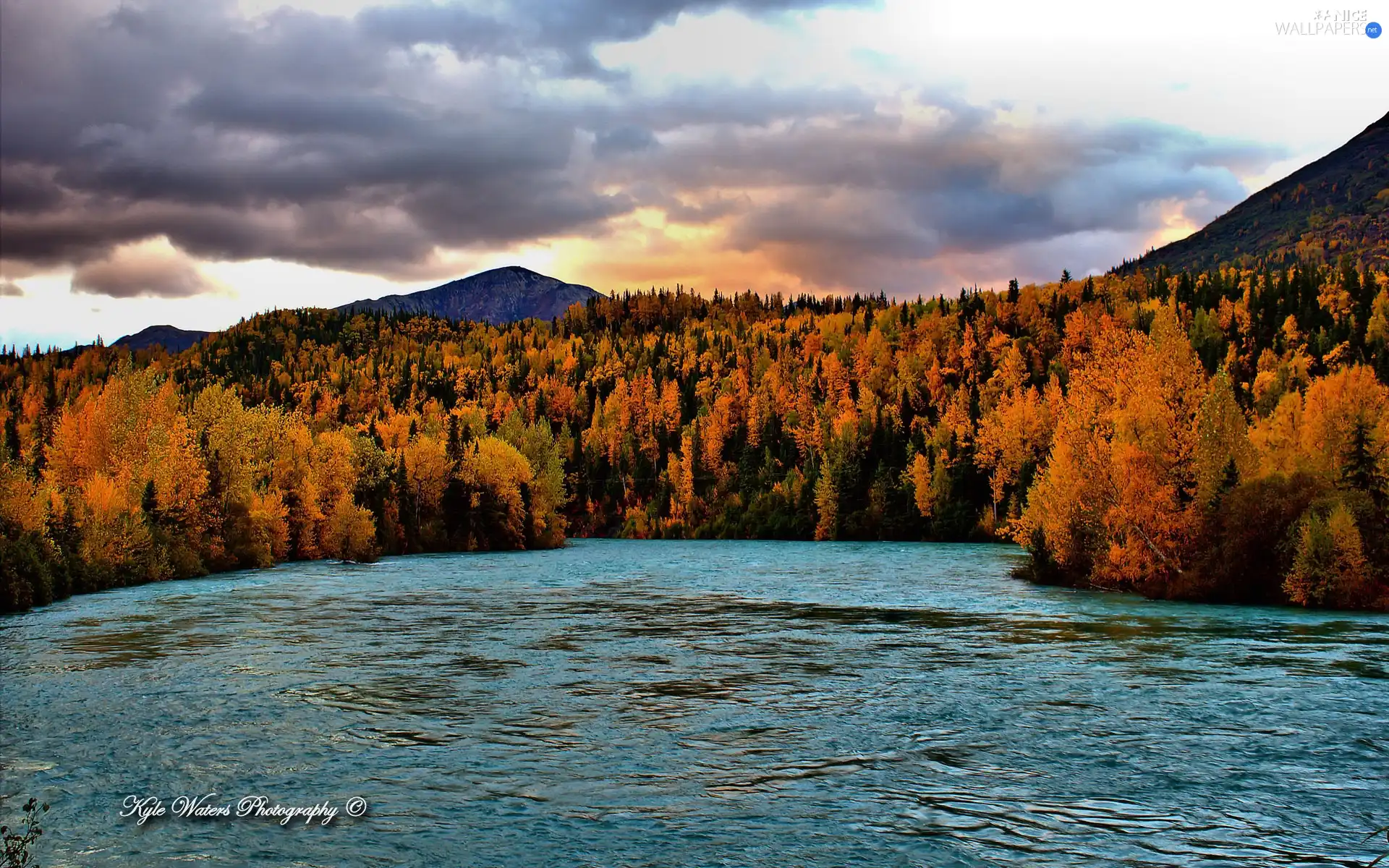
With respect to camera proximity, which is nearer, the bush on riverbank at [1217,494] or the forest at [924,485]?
the bush on riverbank at [1217,494]

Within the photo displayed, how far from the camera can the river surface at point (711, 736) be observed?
59.2 feet

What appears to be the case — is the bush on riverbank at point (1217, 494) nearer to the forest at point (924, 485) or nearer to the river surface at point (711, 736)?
the forest at point (924, 485)

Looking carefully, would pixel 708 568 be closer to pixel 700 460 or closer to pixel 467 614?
pixel 467 614

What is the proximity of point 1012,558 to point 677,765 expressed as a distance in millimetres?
82804

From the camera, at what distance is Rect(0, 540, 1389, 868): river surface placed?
59.2ft

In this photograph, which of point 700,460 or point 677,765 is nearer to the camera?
point 677,765

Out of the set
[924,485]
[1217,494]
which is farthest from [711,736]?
[924,485]

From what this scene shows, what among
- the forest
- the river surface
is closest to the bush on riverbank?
the forest

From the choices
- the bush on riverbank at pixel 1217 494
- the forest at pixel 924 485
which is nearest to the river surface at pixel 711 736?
the bush on riverbank at pixel 1217 494

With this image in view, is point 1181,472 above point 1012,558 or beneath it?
above

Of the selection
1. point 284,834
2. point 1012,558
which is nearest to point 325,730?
point 284,834

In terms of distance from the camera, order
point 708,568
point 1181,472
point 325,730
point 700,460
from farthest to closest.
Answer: point 700,460 → point 708,568 → point 1181,472 → point 325,730

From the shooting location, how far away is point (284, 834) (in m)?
18.5

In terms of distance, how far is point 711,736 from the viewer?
2545 centimetres
